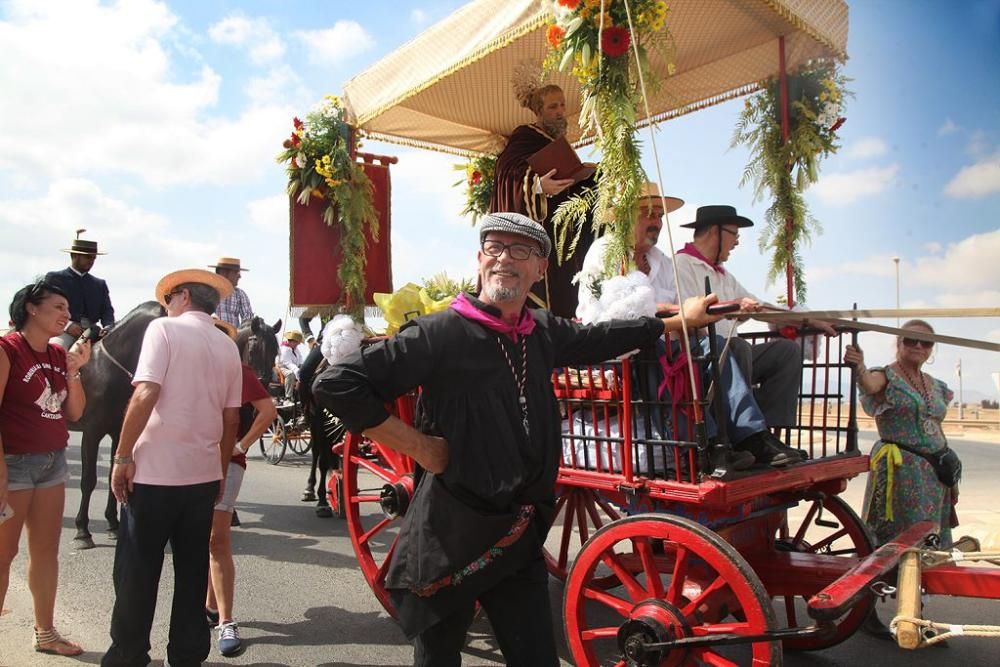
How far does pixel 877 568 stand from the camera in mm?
2855

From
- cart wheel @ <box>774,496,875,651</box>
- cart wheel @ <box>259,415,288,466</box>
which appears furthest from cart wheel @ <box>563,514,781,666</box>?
cart wheel @ <box>259,415,288,466</box>

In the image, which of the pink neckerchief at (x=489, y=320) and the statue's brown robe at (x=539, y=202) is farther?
the statue's brown robe at (x=539, y=202)

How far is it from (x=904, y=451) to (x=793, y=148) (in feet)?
6.23

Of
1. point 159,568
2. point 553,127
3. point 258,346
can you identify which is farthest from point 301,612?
point 258,346

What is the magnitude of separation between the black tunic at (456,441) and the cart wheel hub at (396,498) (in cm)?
160

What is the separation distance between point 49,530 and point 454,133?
425 cm

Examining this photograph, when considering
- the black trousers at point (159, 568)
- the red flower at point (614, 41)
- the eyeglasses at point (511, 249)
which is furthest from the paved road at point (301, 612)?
the red flower at point (614, 41)

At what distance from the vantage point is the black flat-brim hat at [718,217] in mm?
4082

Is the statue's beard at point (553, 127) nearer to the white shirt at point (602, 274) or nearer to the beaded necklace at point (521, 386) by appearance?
the white shirt at point (602, 274)

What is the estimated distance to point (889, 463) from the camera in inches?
170

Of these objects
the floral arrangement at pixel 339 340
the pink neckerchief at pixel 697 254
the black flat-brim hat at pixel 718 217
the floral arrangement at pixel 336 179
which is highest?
the floral arrangement at pixel 336 179

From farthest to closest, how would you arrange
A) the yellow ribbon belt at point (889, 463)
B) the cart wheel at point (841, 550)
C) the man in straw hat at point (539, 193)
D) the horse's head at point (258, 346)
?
the horse's head at point (258, 346)
the man in straw hat at point (539, 193)
the yellow ribbon belt at point (889, 463)
the cart wheel at point (841, 550)

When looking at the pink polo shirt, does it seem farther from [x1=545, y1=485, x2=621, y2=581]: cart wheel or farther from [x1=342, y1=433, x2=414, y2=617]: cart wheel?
[x1=545, y1=485, x2=621, y2=581]: cart wheel

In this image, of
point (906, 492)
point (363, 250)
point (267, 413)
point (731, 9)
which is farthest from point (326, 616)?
point (731, 9)
